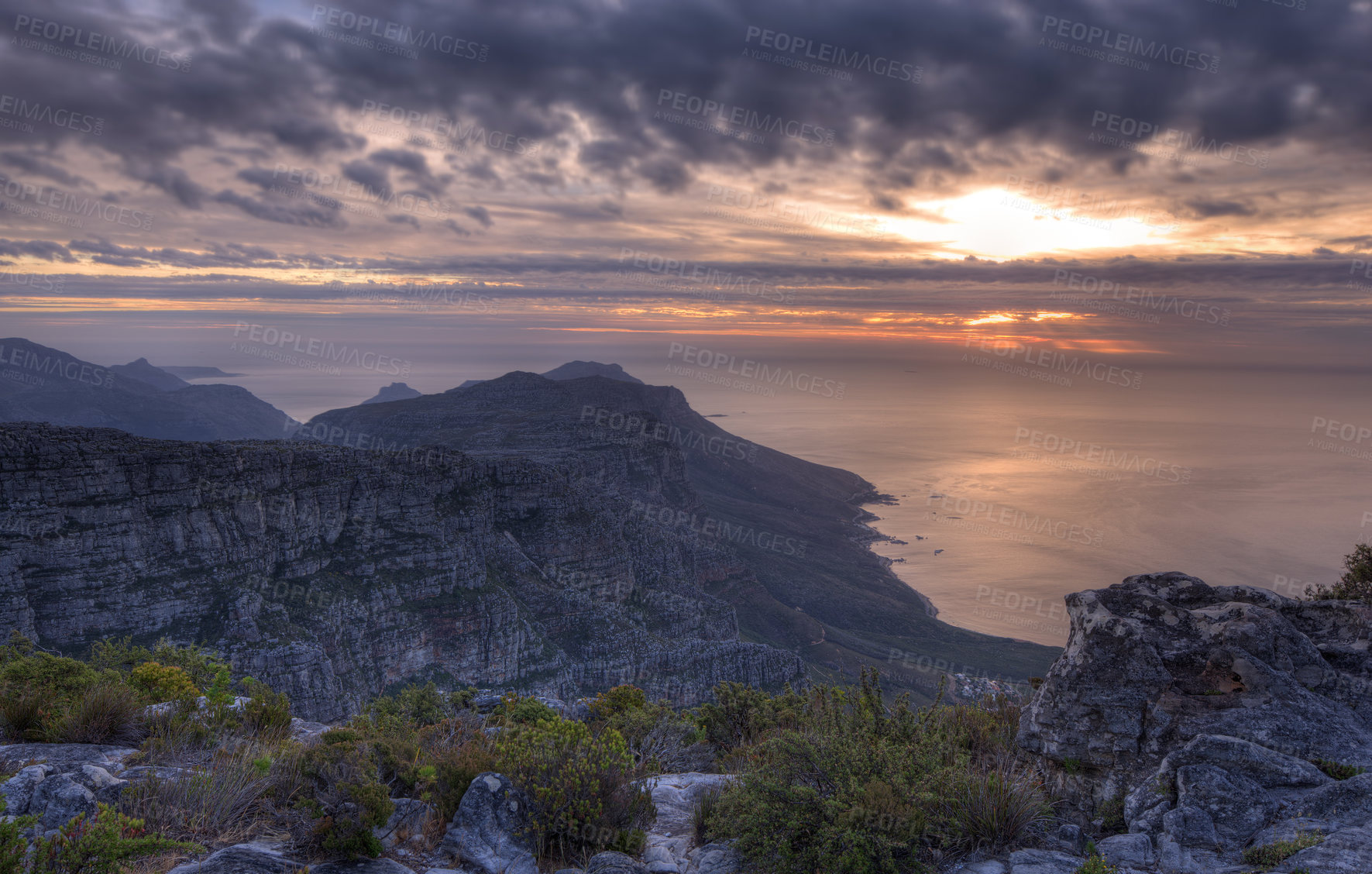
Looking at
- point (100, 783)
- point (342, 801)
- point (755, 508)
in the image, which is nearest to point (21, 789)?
point (100, 783)

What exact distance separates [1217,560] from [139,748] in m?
133

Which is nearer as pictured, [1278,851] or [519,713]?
[1278,851]

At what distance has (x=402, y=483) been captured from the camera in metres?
60.3

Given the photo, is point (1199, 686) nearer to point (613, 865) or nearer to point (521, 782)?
point (613, 865)

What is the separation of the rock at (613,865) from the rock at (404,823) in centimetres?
225

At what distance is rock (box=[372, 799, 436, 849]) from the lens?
711 centimetres

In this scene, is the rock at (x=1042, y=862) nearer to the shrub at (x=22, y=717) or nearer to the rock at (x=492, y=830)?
the rock at (x=492, y=830)

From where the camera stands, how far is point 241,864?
5.92 metres

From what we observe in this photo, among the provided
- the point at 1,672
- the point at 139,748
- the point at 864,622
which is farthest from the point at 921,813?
the point at 864,622

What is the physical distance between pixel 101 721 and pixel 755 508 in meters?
143

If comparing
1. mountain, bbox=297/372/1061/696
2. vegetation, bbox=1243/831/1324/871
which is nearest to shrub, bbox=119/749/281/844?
vegetation, bbox=1243/831/1324/871

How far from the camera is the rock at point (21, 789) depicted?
6504 millimetres

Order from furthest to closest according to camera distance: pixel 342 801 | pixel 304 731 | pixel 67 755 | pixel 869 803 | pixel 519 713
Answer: pixel 519 713 → pixel 304 731 → pixel 67 755 → pixel 342 801 → pixel 869 803

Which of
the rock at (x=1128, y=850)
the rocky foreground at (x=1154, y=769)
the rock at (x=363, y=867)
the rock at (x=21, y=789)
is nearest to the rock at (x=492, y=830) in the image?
the rocky foreground at (x=1154, y=769)
